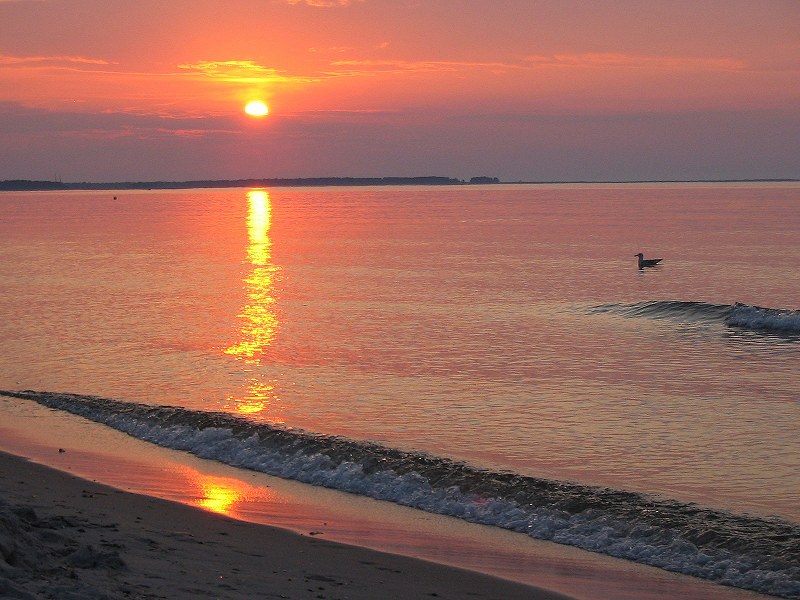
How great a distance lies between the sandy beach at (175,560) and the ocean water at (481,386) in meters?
2.59

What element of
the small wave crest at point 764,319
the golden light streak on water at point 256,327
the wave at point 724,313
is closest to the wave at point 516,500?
the golden light streak on water at point 256,327

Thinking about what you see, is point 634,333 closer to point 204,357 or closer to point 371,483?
point 204,357

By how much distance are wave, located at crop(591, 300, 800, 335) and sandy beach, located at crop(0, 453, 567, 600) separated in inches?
911

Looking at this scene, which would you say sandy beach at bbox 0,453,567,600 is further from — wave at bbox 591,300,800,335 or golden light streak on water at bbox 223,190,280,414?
wave at bbox 591,300,800,335

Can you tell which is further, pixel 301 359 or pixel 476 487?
pixel 301 359

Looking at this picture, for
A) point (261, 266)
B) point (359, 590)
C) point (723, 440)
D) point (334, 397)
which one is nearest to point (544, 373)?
point (334, 397)

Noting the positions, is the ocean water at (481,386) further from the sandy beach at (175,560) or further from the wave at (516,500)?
the sandy beach at (175,560)

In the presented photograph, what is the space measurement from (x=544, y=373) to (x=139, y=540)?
13514mm

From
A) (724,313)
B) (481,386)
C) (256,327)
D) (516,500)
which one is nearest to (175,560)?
(516,500)

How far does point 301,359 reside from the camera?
2434 cm

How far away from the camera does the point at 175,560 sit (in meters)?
9.23

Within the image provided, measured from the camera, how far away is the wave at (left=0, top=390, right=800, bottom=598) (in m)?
10.5

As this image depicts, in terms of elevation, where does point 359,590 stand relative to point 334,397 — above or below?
below

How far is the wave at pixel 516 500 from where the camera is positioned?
1055 centimetres
